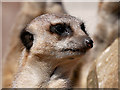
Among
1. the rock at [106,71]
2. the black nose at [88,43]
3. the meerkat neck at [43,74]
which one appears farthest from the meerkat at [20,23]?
the black nose at [88,43]

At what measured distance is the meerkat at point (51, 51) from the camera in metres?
2.64

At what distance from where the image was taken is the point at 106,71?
3.39 m

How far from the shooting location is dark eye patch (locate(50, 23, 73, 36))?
2.67 metres

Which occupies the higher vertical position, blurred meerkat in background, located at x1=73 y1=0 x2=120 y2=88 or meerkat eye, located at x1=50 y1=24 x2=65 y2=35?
meerkat eye, located at x1=50 y1=24 x2=65 y2=35

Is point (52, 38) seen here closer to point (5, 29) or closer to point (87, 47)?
point (87, 47)

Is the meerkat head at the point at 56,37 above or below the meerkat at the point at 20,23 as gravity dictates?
above

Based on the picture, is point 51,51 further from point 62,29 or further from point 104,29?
point 104,29

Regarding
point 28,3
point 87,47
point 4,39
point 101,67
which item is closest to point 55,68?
point 87,47

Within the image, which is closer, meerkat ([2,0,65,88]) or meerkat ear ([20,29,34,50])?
meerkat ear ([20,29,34,50])

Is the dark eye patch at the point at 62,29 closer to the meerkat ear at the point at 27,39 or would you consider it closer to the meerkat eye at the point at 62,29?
the meerkat eye at the point at 62,29

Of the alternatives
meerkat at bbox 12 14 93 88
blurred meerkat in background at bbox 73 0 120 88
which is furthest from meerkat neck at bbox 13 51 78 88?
blurred meerkat in background at bbox 73 0 120 88

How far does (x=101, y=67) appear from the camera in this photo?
11.5ft

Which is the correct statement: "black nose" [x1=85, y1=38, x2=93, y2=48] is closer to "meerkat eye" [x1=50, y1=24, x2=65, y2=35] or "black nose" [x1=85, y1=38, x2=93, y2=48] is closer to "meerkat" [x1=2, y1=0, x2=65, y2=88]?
"meerkat eye" [x1=50, y1=24, x2=65, y2=35]

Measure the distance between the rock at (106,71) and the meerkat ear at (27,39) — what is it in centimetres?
87
